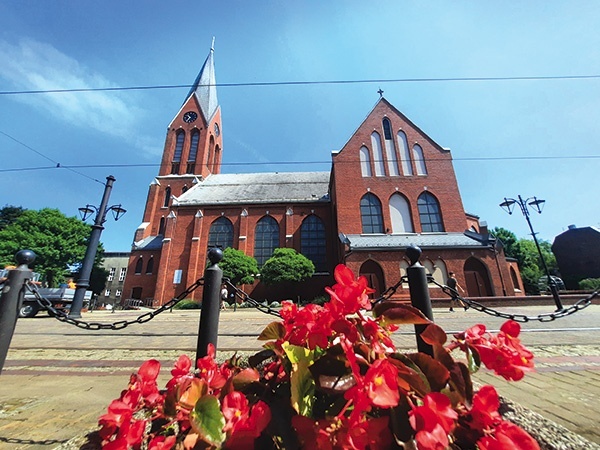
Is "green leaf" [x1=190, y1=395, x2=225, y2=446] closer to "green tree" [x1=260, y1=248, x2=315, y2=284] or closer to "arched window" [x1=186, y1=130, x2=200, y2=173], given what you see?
"green tree" [x1=260, y1=248, x2=315, y2=284]

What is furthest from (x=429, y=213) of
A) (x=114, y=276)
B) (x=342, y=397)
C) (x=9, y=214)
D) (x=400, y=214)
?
(x=9, y=214)

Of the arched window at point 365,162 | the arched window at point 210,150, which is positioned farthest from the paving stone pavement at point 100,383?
the arched window at point 210,150

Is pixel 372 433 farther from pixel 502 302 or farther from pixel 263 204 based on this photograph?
pixel 263 204

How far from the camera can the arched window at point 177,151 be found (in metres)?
30.6

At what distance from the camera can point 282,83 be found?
329 inches

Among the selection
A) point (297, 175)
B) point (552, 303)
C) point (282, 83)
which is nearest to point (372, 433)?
point (282, 83)

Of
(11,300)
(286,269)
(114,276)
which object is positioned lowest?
(11,300)

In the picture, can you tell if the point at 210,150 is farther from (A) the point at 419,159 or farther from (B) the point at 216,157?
(A) the point at 419,159

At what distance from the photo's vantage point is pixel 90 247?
9227 mm

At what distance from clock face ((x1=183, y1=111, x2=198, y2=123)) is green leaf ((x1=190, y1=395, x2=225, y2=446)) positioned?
3708 centimetres

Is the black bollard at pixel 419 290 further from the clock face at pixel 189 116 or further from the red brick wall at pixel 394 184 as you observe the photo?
the clock face at pixel 189 116

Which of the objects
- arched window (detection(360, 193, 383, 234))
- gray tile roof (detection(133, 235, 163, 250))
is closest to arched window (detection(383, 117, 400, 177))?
arched window (detection(360, 193, 383, 234))

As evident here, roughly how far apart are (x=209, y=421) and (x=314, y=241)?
919 inches

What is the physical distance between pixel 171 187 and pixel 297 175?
48.7 ft
